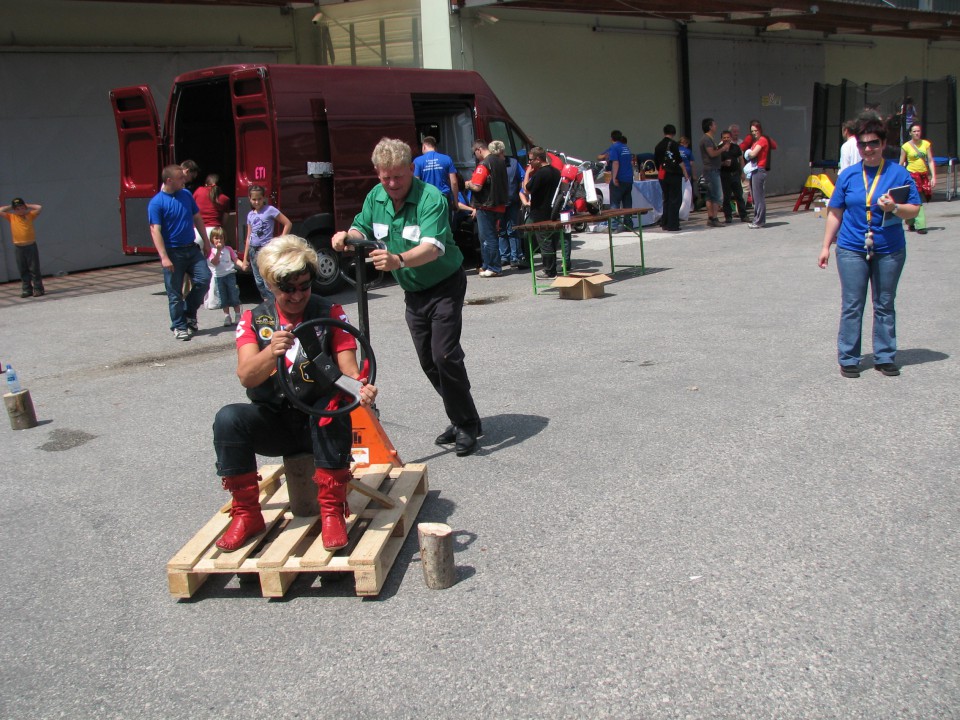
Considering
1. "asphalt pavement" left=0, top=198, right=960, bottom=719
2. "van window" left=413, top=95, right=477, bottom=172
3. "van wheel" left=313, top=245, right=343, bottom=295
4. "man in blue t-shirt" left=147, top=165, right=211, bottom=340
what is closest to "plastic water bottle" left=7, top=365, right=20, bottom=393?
"asphalt pavement" left=0, top=198, right=960, bottom=719

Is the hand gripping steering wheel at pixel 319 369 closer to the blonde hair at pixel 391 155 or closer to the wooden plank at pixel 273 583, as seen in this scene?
the wooden plank at pixel 273 583

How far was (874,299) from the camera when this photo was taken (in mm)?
6746

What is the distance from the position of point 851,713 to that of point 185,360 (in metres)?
7.34

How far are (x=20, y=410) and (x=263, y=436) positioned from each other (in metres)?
3.66

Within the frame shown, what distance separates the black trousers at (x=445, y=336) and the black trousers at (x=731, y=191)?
12.6 meters

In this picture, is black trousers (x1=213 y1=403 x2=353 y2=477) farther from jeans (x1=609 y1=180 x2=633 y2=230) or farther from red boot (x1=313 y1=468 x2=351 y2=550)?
jeans (x1=609 y1=180 x2=633 y2=230)

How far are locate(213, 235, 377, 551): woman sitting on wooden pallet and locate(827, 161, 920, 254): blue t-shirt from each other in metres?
4.17

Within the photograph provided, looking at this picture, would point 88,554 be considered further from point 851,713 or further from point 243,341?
point 851,713

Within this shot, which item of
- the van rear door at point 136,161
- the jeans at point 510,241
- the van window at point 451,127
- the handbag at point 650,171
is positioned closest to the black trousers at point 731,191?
the handbag at point 650,171

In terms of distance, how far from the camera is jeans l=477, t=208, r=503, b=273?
42.4 ft

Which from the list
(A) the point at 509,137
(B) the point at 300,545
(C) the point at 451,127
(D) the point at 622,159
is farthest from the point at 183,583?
(D) the point at 622,159

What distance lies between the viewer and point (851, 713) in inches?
118

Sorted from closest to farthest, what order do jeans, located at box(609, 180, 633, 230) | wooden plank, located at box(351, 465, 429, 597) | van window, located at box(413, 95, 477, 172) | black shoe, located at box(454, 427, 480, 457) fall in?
wooden plank, located at box(351, 465, 429, 597), black shoe, located at box(454, 427, 480, 457), van window, located at box(413, 95, 477, 172), jeans, located at box(609, 180, 633, 230)

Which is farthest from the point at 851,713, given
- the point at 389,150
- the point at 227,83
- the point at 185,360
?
the point at 227,83
